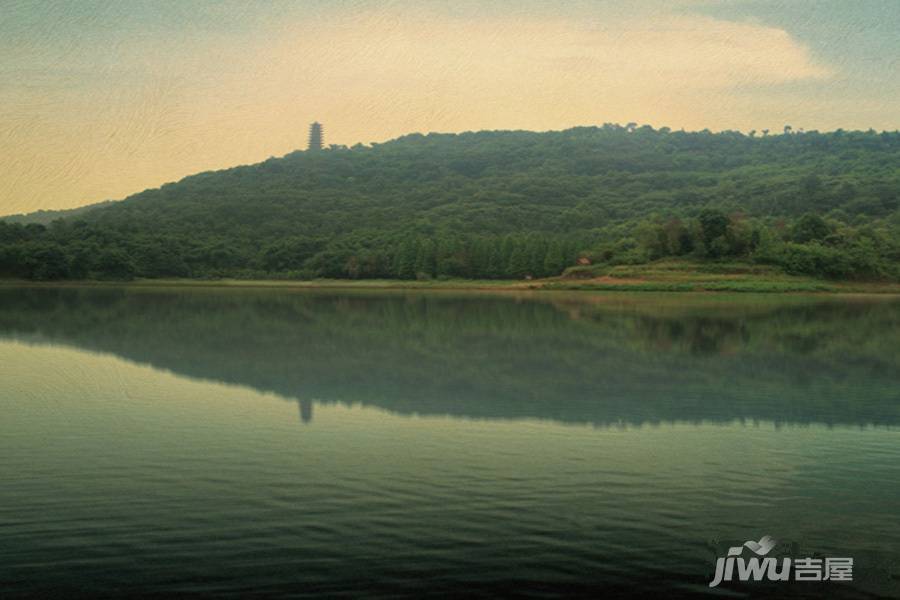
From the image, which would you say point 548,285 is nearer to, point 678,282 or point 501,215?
point 678,282

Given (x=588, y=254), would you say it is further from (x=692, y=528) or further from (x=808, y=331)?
(x=692, y=528)

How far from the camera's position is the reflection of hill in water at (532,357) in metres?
16.9

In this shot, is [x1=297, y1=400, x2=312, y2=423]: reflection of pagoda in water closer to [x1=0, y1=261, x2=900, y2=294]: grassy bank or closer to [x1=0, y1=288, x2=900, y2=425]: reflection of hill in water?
[x1=0, y1=288, x2=900, y2=425]: reflection of hill in water

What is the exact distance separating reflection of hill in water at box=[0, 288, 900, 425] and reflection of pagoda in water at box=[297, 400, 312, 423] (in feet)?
1.58

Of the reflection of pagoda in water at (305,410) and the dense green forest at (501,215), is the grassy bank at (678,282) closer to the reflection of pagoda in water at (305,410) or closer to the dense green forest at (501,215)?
the dense green forest at (501,215)

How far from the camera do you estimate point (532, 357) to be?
980 inches

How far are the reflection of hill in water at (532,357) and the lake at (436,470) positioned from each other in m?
0.16

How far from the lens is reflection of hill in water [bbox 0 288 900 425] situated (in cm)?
1689

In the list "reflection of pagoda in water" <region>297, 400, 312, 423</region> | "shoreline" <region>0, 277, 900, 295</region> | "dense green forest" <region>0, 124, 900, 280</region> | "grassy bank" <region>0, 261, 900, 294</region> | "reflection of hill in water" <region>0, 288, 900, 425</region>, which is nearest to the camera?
"reflection of pagoda in water" <region>297, 400, 312, 423</region>

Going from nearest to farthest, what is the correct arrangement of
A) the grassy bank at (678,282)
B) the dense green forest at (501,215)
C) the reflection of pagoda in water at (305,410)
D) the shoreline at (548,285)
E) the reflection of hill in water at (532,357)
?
the reflection of pagoda in water at (305,410) < the reflection of hill in water at (532,357) < the shoreline at (548,285) < the grassy bank at (678,282) < the dense green forest at (501,215)

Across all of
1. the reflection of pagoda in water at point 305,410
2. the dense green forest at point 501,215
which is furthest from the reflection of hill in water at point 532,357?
the dense green forest at point 501,215

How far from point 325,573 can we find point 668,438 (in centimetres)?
740

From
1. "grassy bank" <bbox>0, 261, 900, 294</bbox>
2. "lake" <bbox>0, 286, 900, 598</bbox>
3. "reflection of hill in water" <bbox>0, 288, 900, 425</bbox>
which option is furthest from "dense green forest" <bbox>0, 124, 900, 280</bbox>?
"lake" <bbox>0, 286, 900, 598</bbox>

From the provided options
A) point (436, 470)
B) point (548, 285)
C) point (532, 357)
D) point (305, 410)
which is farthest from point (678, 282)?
point (436, 470)
